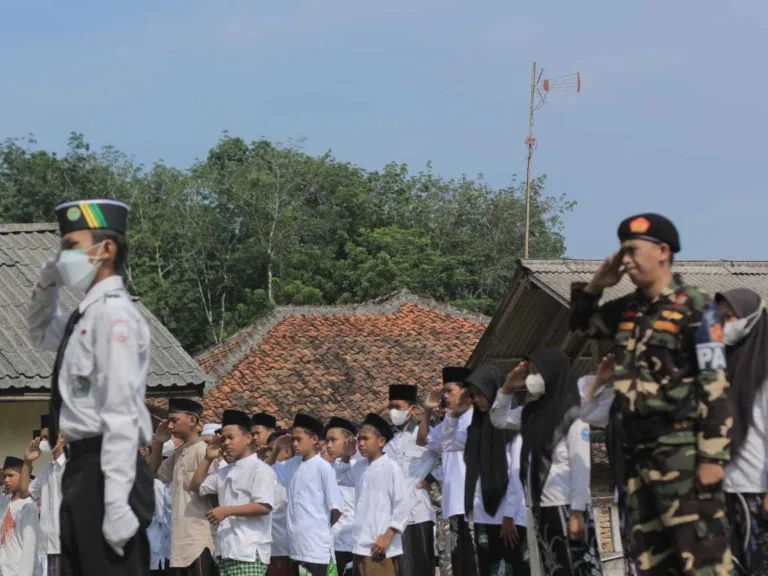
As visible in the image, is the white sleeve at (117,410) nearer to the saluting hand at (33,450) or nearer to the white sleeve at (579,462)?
the white sleeve at (579,462)

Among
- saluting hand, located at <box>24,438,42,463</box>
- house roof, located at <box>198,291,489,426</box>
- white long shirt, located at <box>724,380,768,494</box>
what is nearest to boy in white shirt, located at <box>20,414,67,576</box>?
saluting hand, located at <box>24,438,42,463</box>

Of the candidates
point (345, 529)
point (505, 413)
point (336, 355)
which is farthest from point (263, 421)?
point (336, 355)

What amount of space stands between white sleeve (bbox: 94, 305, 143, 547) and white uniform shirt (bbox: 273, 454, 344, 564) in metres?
6.75

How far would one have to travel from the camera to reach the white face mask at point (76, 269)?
6.05 metres

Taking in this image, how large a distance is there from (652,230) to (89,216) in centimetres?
260

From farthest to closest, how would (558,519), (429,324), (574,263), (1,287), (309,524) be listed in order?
(429,324), (1,287), (574,263), (309,524), (558,519)

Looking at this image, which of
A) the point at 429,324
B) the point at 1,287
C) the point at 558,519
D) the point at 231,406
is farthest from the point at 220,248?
the point at 558,519

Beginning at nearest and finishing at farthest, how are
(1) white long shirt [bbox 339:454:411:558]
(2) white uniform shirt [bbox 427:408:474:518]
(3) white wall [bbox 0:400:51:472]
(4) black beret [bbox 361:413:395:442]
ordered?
(2) white uniform shirt [bbox 427:408:474:518], (1) white long shirt [bbox 339:454:411:558], (4) black beret [bbox 361:413:395:442], (3) white wall [bbox 0:400:51:472]

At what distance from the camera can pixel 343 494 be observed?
14258mm

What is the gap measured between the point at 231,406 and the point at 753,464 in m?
20.5

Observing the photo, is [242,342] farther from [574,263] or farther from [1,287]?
[574,263]

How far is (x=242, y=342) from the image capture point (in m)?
30.2

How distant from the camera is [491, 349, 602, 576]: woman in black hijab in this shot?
8.48 meters

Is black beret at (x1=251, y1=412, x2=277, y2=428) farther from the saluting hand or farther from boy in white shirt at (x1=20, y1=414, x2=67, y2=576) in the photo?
the saluting hand
